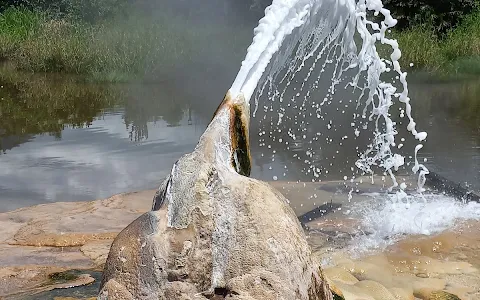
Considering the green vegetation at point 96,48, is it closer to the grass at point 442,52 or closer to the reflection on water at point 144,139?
the reflection on water at point 144,139

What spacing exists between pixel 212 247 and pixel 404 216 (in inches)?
124

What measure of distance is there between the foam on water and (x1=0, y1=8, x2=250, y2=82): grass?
990cm

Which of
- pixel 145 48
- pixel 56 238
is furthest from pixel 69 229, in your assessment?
pixel 145 48

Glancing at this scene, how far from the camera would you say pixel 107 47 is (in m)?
15.3

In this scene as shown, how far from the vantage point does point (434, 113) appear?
406 inches

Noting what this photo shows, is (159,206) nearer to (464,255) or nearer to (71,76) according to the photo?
(464,255)

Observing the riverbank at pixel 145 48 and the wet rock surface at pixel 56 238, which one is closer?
the wet rock surface at pixel 56 238

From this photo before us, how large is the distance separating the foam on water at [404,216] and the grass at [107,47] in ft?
32.5

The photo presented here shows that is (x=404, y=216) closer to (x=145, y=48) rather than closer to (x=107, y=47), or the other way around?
(x=145, y=48)

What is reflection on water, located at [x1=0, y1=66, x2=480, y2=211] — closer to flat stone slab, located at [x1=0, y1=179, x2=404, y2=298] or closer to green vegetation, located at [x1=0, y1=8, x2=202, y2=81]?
flat stone slab, located at [x1=0, y1=179, x2=404, y2=298]

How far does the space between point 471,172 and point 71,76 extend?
1084cm

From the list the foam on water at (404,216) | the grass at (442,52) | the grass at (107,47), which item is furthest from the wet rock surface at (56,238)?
the grass at (442,52)

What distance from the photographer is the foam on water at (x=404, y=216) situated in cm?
458

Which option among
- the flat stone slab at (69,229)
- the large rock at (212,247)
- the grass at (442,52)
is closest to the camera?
the large rock at (212,247)
